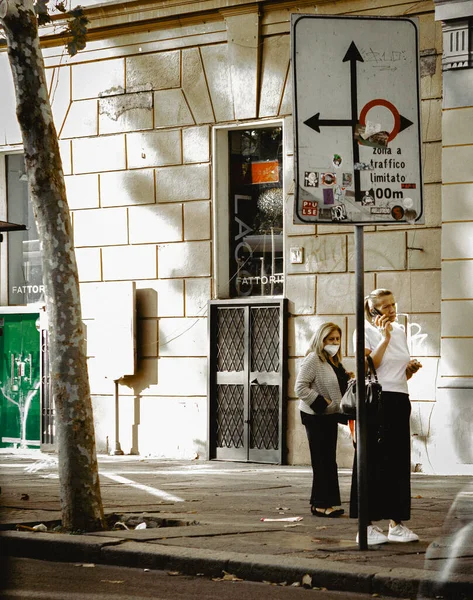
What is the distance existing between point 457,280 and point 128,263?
188 inches

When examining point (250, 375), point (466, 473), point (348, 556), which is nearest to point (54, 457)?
point (250, 375)

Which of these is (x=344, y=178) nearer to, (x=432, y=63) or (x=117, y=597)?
(x=117, y=597)

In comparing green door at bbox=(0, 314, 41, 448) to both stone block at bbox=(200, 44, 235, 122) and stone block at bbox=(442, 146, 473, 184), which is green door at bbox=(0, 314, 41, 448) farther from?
stone block at bbox=(442, 146, 473, 184)

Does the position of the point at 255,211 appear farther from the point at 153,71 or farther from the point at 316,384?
the point at 316,384

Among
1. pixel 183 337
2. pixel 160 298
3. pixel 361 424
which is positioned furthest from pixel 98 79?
pixel 361 424

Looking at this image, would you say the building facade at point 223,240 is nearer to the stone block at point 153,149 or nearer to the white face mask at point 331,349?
the stone block at point 153,149

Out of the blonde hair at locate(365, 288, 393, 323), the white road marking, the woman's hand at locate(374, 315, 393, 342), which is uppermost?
the blonde hair at locate(365, 288, 393, 323)

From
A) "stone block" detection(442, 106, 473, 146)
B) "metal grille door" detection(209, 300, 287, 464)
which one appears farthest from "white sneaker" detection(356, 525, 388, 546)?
"stone block" detection(442, 106, 473, 146)

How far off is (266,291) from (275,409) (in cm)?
156

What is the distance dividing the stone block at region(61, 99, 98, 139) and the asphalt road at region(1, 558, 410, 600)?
9.02 metres

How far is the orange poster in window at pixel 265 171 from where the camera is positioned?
14.4 m

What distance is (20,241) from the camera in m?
16.5

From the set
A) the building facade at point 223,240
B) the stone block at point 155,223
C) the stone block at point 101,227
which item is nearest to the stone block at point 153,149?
the building facade at point 223,240

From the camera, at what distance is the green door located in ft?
52.7
